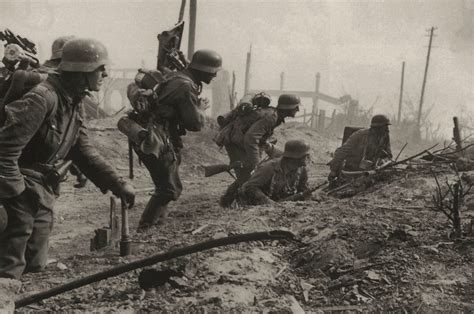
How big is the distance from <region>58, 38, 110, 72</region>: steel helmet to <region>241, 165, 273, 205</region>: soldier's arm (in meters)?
3.54

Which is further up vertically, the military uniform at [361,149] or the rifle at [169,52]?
the rifle at [169,52]

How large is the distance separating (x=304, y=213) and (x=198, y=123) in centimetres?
148

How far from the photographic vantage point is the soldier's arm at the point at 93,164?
4.11m

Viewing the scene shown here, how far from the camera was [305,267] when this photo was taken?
4.03m

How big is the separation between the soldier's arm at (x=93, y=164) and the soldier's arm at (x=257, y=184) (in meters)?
2.98

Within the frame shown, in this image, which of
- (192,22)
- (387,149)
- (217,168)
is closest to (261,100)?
(217,168)

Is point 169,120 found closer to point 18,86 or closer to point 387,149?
point 18,86

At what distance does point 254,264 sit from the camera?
399 centimetres

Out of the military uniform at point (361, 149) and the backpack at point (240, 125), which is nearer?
the backpack at point (240, 125)

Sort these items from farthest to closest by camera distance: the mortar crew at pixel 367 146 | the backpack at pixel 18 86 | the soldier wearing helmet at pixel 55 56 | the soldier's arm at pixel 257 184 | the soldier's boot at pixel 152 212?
the mortar crew at pixel 367 146 < the soldier's arm at pixel 257 184 < the soldier's boot at pixel 152 212 < the soldier wearing helmet at pixel 55 56 < the backpack at pixel 18 86

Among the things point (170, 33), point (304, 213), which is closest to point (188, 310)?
point (304, 213)

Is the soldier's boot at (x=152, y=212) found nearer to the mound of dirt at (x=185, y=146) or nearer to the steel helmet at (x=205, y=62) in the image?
the steel helmet at (x=205, y=62)

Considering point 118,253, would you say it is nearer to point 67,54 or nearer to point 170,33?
point 67,54

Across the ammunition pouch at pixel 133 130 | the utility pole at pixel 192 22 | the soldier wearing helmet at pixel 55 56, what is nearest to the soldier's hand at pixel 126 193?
the soldier wearing helmet at pixel 55 56
